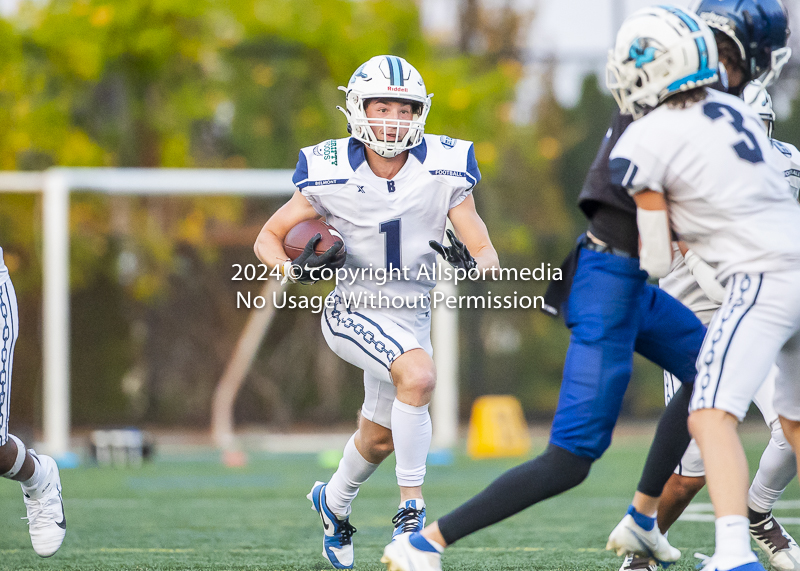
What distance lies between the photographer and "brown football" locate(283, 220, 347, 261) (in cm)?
402

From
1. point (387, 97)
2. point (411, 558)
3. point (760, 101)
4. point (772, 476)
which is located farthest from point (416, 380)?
point (760, 101)

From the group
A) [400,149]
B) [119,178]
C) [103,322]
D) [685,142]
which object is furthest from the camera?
[103,322]

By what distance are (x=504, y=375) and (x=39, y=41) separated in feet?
21.7

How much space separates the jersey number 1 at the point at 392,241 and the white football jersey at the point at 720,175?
4.29 ft

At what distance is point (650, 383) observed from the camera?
12773 mm

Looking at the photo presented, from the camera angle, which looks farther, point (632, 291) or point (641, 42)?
point (632, 291)

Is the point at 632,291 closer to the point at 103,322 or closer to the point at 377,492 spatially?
the point at 377,492

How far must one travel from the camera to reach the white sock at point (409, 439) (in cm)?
396

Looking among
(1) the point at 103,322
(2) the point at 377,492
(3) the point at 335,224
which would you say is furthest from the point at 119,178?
(3) the point at 335,224

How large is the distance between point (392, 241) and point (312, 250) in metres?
0.38

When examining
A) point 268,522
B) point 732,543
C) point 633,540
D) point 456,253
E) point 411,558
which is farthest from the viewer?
point 268,522

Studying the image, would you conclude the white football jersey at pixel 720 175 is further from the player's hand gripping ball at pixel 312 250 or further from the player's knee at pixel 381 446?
the player's knee at pixel 381 446

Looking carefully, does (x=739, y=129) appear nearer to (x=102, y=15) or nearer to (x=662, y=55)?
(x=662, y=55)

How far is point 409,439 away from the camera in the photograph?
13.1ft
